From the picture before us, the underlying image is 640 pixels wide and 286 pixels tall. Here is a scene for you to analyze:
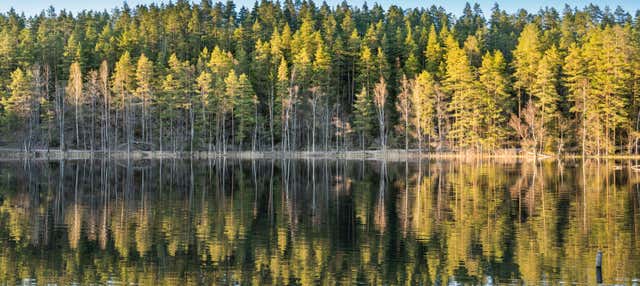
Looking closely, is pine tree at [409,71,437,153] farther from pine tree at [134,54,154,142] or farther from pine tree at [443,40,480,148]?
pine tree at [134,54,154,142]

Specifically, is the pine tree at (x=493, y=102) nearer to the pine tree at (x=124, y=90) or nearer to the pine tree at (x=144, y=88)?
the pine tree at (x=144, y=88)

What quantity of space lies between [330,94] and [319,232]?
6535cm

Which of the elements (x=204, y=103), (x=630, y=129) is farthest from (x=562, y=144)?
(x=204, y=103)

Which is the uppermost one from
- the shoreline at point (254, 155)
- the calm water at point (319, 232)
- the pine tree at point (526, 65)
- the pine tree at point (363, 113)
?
the pine tree at point (526, 65)

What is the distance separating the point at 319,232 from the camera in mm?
22594

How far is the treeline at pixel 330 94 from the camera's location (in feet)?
241

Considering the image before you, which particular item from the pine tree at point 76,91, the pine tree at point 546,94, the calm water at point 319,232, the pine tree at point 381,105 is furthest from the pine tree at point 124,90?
the pine tree at point 546,94

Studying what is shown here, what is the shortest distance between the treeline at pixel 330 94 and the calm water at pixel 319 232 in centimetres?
3489

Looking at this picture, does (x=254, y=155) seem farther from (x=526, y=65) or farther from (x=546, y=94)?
(x=526, y=65)

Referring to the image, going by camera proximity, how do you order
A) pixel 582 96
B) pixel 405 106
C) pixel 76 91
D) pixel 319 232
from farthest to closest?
pixel 405 106, pixel 76 91, pixel 582 96, pixel 319 232

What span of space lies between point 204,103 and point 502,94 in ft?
120

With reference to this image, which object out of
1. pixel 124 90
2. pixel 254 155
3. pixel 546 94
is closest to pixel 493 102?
pixel 546 94

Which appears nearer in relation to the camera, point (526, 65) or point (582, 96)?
point (582, 96)

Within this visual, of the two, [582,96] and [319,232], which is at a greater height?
[582,96]
